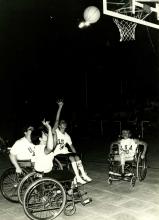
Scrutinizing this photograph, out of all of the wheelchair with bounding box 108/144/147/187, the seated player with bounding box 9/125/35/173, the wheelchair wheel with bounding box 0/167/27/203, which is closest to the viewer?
the seated player with bounding box 9/125/35/173

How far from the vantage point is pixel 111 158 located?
6.78 metres

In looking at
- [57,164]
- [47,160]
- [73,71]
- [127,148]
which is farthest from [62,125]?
[73,71]

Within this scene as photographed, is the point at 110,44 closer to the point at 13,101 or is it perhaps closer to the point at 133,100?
the point at 133,100

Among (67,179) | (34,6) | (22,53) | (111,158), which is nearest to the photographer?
(67,179)

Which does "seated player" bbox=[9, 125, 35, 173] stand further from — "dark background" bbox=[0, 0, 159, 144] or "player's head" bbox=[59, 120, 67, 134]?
"dark background" bbox=[0, 0, 159, 144]

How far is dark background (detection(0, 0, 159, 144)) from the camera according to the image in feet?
59.5

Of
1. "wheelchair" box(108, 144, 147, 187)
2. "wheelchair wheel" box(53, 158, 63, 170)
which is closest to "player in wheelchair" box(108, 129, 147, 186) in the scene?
"wheelchair" box(108, 144, 147, 187)

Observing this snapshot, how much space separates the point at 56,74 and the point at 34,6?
222 inches

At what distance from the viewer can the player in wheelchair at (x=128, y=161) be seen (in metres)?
6.52

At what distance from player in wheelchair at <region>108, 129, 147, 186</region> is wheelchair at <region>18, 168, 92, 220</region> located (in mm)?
1334

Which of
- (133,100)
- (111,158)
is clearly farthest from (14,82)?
(111,158)

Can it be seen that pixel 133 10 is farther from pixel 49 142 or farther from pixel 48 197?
pixel 48 197

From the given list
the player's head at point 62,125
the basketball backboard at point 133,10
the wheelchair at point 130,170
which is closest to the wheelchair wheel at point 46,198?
the wheelchair at point 130,170

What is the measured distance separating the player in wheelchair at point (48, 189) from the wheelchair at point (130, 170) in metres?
1.31
